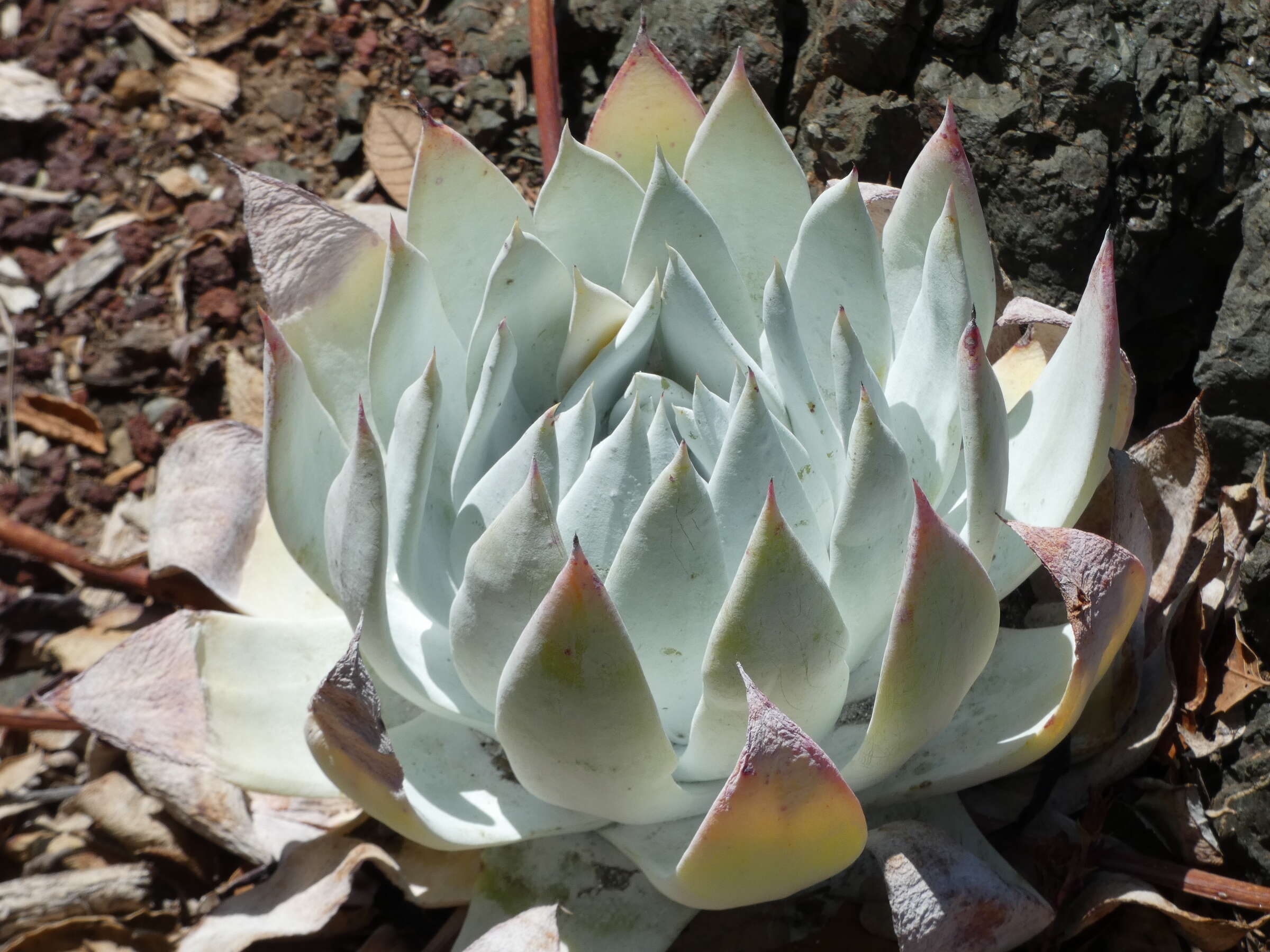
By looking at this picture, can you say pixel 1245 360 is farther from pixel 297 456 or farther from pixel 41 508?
pixel 41 508

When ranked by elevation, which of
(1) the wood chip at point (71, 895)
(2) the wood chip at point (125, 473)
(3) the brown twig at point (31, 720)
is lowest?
A: (1) the wood chip at point (71, 895)

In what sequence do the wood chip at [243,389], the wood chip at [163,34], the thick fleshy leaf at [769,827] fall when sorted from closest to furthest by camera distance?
the thick fleshy leaf at [769,827] < the wood chip at [243,389] < the wood chip at [163,34]

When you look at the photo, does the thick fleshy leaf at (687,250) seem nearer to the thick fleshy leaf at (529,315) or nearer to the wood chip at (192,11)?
the thick fleshy leaf at (529,315)

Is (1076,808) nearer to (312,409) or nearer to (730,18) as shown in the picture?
(312,409)

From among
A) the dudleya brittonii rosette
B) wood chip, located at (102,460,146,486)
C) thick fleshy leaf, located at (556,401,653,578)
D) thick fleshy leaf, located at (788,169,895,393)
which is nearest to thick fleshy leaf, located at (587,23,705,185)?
the dudleya brittonii rosette

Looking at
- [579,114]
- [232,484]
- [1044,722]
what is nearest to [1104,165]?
[1044,722]

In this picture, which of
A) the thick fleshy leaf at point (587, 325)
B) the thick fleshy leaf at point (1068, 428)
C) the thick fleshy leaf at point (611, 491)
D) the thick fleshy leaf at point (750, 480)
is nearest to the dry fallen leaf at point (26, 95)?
the thick fleshy leaf at point (587, 325)

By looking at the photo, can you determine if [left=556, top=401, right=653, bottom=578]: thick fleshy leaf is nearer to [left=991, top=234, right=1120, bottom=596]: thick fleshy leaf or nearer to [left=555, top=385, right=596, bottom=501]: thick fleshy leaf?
[left=555, top=385, right=596, bottom=501]: thick fleshy leaf
